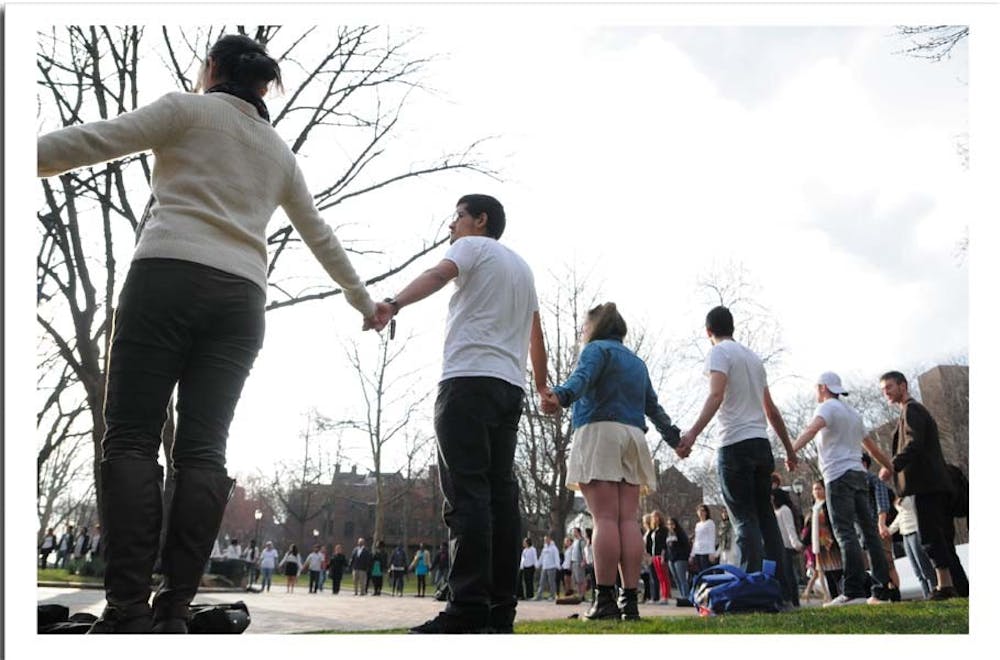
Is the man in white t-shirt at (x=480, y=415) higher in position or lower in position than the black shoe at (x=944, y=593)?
higher

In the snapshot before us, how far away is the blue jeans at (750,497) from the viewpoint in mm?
5891

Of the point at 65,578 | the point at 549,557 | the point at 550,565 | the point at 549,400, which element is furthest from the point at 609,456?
the point at 65,578

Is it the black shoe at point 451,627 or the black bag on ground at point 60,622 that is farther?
the black shoe at point 451,627

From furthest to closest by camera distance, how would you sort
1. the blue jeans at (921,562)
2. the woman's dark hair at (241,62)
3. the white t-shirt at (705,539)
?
the white t-shirt at (705,539)
the blue jeans at (921,562)
the woman's dark hair at (241,62)

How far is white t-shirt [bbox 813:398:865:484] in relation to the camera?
23.4ft

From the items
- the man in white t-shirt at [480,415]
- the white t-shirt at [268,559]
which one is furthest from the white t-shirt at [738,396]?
the white t-shirt at [268,559]

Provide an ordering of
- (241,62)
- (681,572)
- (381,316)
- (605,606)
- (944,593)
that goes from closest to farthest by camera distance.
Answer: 1. (241,62)
2. (381,316)
3. (605,606)
4. (944,593)
5. (681,572)

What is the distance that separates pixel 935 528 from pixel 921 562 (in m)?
0.87

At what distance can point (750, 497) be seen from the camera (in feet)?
19.6

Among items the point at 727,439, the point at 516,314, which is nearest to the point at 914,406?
the point at 727,439

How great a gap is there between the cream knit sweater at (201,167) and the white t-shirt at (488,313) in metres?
1.02

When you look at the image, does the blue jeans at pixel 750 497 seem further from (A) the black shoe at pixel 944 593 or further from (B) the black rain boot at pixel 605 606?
(A) the black shoe at pixel 944 593

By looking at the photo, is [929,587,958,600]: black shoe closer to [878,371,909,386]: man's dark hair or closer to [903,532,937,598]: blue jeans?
[903,532,937,598]: blue jeans

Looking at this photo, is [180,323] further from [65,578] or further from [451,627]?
[65,578]
